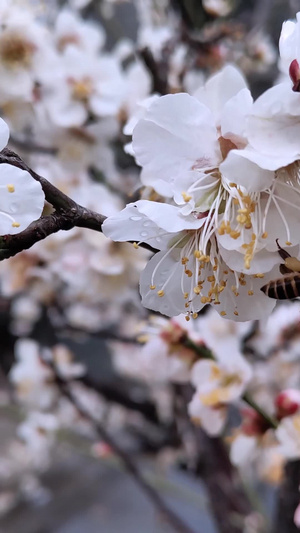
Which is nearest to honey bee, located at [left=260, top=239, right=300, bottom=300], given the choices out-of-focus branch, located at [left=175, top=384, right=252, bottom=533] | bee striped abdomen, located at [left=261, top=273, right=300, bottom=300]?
bee striped abdomen, located at [left=261, top=273, right=300, bottom=300]

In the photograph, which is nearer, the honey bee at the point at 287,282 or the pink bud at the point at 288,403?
the honey bee at the point at 287,282

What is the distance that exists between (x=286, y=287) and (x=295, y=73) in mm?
97

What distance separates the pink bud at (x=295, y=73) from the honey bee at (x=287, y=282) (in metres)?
0.07

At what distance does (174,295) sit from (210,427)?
0.76 ft

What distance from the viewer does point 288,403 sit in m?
0.41

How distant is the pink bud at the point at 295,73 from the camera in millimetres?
209

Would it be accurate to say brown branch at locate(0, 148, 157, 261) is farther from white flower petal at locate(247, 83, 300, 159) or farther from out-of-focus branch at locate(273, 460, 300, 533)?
out-of-focus branch at locate(273, 460, 300, 533)

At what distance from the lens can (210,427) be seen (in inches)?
18.2

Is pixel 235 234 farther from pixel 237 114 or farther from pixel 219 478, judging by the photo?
pixel 219 478

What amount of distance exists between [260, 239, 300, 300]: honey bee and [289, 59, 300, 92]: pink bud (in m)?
0.07

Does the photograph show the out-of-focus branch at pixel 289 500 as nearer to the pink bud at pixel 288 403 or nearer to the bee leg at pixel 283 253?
the pink bud at pixel 288 403

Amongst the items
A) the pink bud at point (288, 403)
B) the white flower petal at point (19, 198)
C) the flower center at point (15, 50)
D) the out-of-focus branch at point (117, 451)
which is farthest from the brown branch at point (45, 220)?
the out-of-focus branch at point (117, 451)

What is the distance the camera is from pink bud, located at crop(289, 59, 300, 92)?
21 cm

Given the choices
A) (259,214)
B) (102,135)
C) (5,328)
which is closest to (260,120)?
(259,214)
